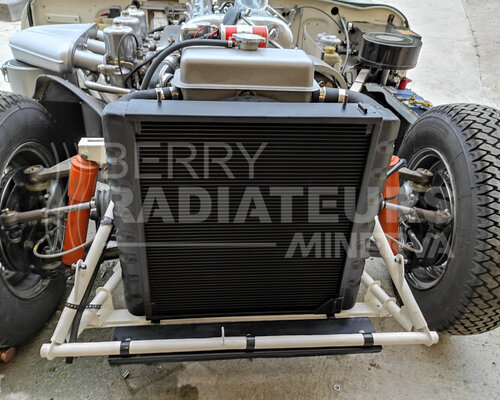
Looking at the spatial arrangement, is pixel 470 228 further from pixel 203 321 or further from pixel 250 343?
pixel 203 321

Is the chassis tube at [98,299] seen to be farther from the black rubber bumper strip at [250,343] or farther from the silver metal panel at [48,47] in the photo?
the silver metal panel at [48,47]

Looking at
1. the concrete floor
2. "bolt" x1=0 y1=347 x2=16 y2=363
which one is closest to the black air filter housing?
the concrete floor

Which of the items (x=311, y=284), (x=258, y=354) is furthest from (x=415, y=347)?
(x=258, y=354)

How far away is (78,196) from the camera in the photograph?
151cm

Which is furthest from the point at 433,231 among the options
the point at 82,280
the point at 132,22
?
the point at 132,22

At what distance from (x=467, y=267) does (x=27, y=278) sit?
172 centimetres

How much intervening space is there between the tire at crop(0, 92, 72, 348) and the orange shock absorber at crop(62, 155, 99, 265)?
0.21 metres

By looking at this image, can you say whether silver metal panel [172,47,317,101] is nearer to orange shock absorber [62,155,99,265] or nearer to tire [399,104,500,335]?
orange shock absorber [62,155,99,265]

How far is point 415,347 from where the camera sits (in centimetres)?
172

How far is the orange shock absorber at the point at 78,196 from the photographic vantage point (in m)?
1.46

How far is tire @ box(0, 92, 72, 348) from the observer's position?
1435 millimetres

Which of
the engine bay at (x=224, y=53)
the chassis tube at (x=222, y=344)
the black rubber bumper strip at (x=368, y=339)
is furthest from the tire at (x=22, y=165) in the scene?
the black rubber bumper strip at (x=368, y=339)

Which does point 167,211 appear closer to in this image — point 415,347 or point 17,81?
point 415,347

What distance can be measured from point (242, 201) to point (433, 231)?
945 millimetres
